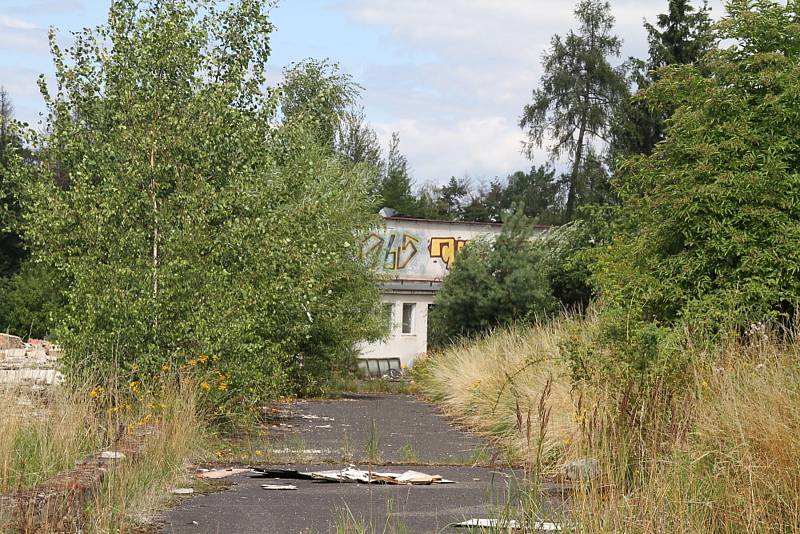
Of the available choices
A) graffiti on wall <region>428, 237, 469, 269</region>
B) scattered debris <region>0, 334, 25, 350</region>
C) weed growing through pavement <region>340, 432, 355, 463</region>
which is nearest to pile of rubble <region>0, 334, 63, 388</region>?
scattered debris <region>0, 334, 25, 350</region>

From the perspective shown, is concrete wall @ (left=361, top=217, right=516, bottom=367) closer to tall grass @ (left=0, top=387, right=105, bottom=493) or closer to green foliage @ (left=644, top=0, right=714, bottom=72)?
green foliage @ (left=644, top=0, right=714, bottom=72)

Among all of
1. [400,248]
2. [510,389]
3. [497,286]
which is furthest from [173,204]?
[400,248]

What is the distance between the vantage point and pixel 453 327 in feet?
115

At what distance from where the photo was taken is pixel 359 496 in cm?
938

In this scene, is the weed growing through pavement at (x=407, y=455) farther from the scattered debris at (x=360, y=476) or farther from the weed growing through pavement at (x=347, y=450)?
the scattered debris at (x=360, y=476)

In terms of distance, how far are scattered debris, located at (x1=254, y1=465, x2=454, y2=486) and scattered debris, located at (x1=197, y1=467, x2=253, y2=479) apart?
0.81 feet

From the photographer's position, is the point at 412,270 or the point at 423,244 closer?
the point at 412,270

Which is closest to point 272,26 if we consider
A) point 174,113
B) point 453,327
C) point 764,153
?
point 174,113

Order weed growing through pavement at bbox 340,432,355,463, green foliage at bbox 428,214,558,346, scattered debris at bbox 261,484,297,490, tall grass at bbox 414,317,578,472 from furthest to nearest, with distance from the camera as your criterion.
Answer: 1. green foliage at bbox 428,214,558,346
2. weed growing through pavement at bbox 340,432,355,463
3. tall grass at bbox 414,317,578,472
4. scattered debris at bbox 261,484,297,490

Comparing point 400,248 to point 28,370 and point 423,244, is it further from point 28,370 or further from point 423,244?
point 28,370

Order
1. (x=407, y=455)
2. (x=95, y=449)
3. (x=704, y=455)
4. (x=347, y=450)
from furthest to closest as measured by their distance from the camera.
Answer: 1. (x=347, y=450)
2. (x=407, y=455)
3. (x=95, y=449)
4. (x=704, y=455)

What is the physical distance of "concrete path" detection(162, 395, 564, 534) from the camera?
7695 millimetres

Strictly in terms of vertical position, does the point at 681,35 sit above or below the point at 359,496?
above

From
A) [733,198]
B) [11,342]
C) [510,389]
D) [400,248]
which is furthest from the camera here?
[400,248]
